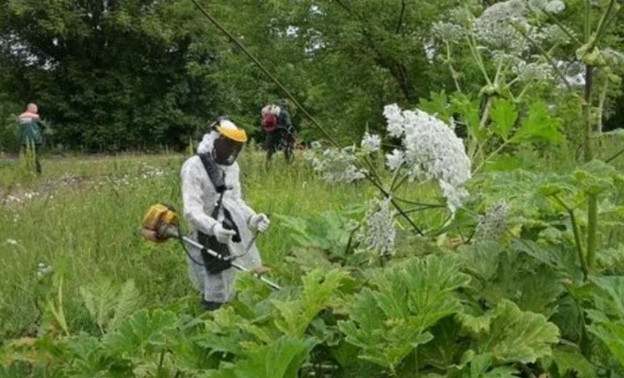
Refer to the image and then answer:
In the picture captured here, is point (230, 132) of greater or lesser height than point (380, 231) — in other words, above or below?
below

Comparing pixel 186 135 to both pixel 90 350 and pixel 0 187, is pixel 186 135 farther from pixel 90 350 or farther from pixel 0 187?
pixel 90 350

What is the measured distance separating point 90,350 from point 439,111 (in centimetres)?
130

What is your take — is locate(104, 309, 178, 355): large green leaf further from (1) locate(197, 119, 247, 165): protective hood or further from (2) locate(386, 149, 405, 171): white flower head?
(1) locate(197, 119, 247, 165): protective hood

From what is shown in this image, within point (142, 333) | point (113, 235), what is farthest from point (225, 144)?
point (142, 333)

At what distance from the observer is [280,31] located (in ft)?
44.6

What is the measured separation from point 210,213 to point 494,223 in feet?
9.36

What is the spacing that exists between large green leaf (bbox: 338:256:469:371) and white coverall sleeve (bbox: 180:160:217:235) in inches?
114

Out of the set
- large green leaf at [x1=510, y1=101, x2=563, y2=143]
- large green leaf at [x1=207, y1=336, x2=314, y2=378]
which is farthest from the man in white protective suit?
large green leaf at [x1=207, y1=336, x2=314, y2=378]

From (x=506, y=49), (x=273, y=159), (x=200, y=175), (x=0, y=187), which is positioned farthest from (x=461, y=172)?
(x=0, y=187)

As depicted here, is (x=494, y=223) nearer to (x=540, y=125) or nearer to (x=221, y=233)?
(x=540, y=125)

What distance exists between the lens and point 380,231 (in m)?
1.84

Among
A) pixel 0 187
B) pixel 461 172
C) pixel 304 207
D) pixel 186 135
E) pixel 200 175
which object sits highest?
pixel 461 172

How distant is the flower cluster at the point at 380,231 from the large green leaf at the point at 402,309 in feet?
1.29

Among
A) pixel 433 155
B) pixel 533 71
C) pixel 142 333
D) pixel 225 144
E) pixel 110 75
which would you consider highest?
pixel 533 71
